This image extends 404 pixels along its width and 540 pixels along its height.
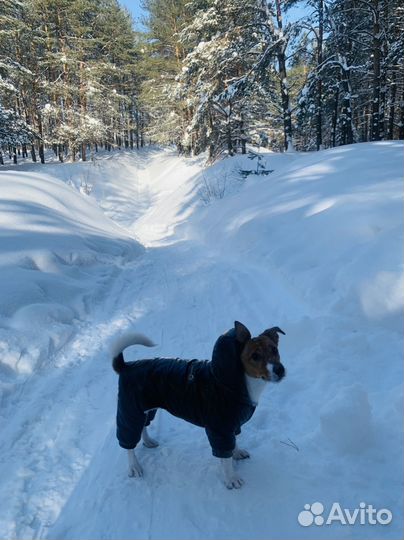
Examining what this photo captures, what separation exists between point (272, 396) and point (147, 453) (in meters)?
1.30

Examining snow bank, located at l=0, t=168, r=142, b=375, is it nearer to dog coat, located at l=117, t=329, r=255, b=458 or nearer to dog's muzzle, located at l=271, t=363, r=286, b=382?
dog coat, located at l=117, t=329, r=255, b=458

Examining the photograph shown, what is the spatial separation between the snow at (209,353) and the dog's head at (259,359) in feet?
3.01

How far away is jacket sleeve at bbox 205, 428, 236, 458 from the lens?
2.58 meters

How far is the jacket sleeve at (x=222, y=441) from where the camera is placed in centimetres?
258

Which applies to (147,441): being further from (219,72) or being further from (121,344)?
(219,72)

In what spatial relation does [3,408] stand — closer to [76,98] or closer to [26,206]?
[26,206]

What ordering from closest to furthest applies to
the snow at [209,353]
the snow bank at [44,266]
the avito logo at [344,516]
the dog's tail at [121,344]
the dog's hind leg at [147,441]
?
the avito logo at [344,516]
the snow at [209,353]
the dog's tail at [121,344]
the dog's hind leg at [147,441]
the snow bank at [44,266]

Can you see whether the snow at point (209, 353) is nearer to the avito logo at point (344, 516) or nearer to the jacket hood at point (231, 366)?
the avito logo at point (344, 516)

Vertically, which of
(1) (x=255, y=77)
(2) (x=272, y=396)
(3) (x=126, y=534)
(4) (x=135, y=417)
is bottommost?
(3) (x=126, y=534)

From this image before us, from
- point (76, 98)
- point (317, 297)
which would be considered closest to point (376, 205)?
point (317, 297)

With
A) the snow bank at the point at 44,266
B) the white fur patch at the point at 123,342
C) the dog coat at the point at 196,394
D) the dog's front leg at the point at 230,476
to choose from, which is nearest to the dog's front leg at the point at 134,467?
the dog coat at the point at 196,394

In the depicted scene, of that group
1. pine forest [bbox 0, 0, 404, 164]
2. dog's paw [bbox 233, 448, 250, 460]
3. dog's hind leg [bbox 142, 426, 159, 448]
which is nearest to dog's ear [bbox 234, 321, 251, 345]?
dog's paw [bbox 233, 448, 250, 460]

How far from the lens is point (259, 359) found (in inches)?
97.7

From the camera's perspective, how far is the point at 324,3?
16.9 metres
